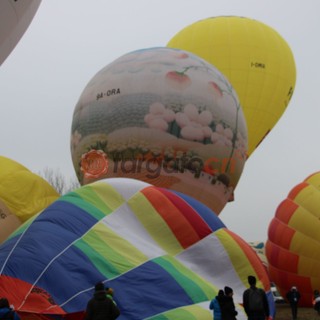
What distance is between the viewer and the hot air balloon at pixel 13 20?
6836mm

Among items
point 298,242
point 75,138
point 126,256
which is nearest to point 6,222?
point 75,138

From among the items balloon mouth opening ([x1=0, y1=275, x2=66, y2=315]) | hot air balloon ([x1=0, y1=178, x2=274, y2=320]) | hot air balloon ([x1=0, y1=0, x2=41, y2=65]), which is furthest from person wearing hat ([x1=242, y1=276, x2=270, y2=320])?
hot air balloon ([x1=0, y1=0, x2=41, y2=65])

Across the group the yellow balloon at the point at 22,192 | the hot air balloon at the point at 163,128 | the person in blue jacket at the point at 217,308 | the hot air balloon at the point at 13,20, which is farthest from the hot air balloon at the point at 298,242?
the hot air balloon at the point at 13,20

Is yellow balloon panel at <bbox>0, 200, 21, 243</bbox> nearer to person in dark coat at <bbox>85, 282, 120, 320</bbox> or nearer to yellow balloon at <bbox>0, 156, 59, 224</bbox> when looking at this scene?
yellow balloon at <bbox>0, 156, 59, 224</bbox>

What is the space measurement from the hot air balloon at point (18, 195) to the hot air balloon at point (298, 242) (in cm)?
528

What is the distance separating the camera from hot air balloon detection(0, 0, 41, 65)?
22.4 feet

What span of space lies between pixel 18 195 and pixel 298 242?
599cm

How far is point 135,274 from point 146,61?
16.2ft

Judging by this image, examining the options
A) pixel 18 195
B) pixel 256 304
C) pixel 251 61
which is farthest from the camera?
pixel 251 61

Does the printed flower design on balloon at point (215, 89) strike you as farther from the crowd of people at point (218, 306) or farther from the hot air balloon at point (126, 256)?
the crowd of people at point (218, 306)

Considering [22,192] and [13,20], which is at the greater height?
[13,20]

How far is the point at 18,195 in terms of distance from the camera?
1150 cm

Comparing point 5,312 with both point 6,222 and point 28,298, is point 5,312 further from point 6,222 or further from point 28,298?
point 6,222

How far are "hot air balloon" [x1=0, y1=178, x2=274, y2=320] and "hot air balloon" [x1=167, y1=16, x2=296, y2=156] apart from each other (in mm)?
8017
